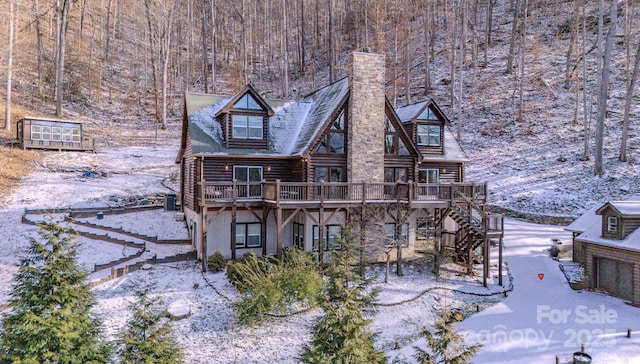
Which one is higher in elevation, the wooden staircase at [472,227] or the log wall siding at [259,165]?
the log wall siding at [259,165]

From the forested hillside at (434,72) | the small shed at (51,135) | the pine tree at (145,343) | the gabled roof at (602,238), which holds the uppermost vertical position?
the forested hillside at (434,72)

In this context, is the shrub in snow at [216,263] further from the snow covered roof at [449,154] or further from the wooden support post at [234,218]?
the snow covered roof at [449,154]

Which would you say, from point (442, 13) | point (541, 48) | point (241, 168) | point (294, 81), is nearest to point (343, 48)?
point (294, 81)

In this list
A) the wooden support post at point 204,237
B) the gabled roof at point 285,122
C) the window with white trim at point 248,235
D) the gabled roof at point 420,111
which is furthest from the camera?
the gabled roof at point 420,111

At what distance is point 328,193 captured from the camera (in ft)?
65.5

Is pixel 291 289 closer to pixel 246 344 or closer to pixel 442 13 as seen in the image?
pixel 246 344

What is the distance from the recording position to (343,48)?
197 ft

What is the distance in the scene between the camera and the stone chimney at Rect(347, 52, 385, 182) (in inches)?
827

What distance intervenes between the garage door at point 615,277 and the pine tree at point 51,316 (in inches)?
798

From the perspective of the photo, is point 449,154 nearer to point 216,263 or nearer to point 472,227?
point 472,227

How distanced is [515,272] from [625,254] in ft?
15.3

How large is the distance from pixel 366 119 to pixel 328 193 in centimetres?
458

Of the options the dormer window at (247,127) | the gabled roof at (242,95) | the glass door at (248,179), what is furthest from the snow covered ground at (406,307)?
the gabled roof at (242,95)

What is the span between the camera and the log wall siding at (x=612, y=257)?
16969 millimetres
